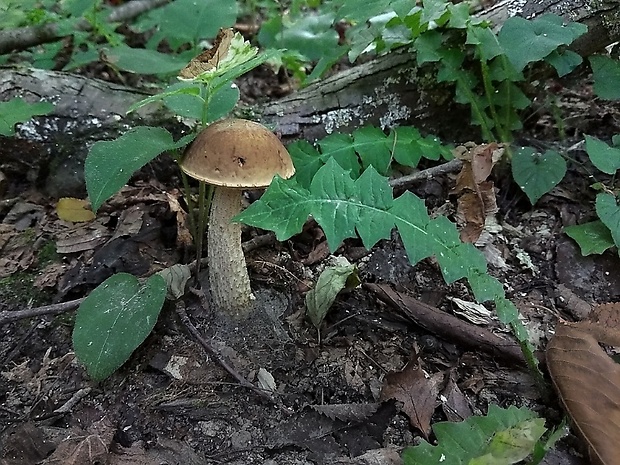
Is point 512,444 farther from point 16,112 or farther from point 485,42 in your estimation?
point 16,112

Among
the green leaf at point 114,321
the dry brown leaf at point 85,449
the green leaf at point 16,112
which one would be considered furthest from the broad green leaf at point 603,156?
the green leaf at point 16,112

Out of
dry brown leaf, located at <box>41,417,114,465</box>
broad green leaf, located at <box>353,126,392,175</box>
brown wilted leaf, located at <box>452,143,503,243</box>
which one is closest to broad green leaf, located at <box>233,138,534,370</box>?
brown wilted leaf, located at <box>452,143,503,243</box>

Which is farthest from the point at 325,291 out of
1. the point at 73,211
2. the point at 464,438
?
the point at 73,211

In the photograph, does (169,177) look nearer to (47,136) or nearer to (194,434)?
(47,136)

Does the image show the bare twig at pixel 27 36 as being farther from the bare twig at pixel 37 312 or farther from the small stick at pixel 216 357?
the small stick at pixel 216 357

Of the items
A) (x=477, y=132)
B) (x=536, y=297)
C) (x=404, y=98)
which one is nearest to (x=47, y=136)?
(x=404, y=98)
